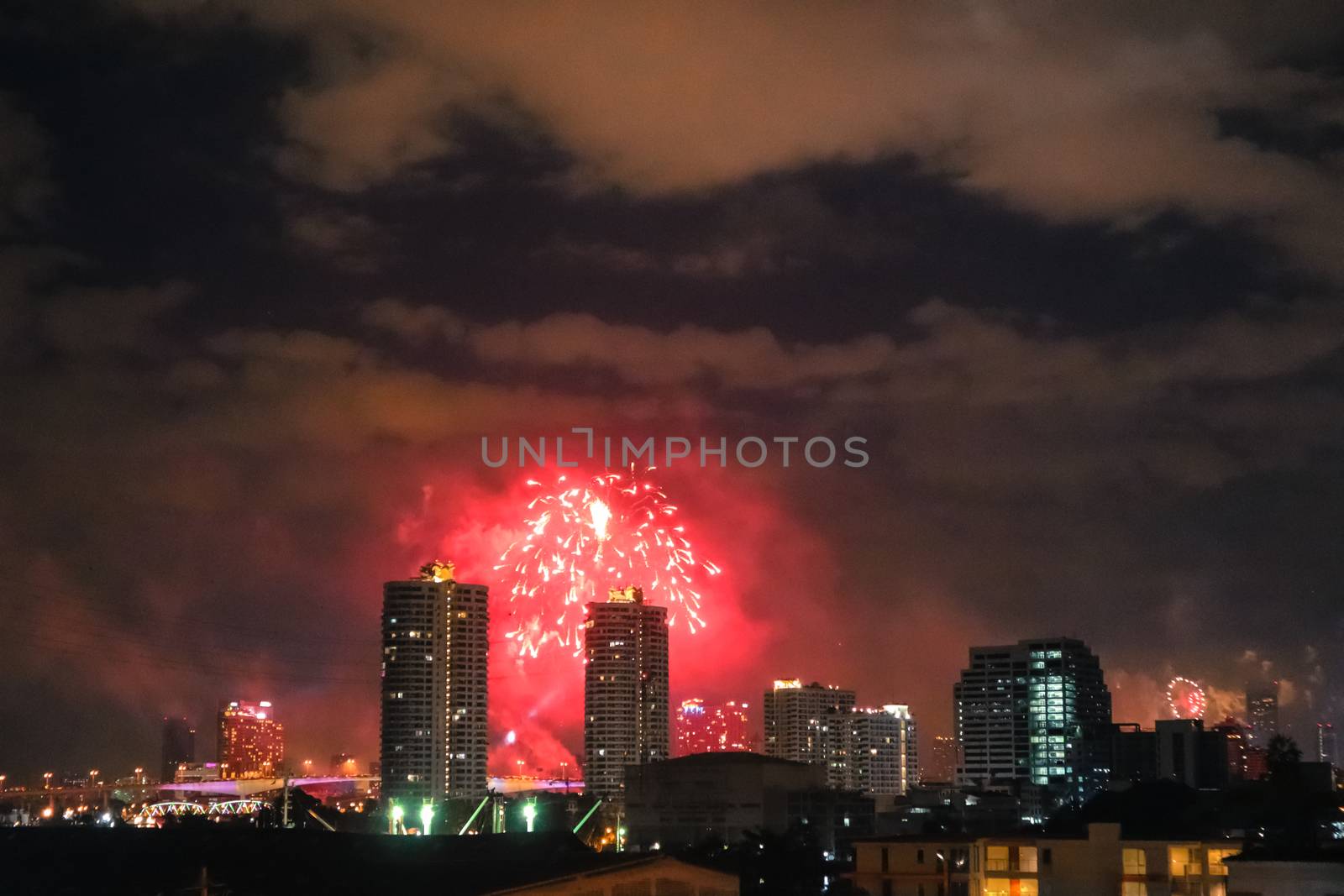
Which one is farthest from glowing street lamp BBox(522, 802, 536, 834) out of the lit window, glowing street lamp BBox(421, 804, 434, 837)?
the lit window

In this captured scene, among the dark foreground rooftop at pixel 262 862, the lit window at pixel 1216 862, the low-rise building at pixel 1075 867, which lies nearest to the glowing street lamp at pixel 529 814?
the dark foreground rooftop at pixel 262 862

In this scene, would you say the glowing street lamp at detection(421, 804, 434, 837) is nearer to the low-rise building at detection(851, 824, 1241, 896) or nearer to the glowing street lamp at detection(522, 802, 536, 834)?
the glowing street lamp at detection(522, 802, 536, 834)

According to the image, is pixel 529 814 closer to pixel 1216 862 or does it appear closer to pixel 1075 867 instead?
pixel 1075 867

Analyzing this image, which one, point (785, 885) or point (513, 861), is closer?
point (513, 861)

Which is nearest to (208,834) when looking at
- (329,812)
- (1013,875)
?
(1013,875)

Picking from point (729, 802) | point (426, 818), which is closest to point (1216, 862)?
point (426, 818)

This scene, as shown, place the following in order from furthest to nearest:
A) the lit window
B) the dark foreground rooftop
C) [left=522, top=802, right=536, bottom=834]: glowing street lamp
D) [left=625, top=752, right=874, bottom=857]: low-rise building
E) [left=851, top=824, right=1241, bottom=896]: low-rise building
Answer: [left=625, top=752, right=874, bottom=857]: low-rise building
[left=522, top=802, right=536, bottom=834]: glowing street lamp
[left=851, top=824, right=1241, bottom=896]: low-rise building
the lit window
the dark foreground rooftop

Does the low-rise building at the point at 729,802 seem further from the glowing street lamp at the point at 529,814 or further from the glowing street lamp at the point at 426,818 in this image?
the glowing street lamp at the point at 426,818

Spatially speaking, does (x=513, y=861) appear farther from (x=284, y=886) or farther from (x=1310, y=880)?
(x=1310, y=880)
